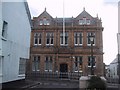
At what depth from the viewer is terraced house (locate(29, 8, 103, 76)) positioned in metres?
36.8

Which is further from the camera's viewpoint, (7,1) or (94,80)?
(7,1)

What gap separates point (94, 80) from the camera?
13516 mm

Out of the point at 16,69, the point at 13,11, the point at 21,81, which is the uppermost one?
the point at 13,11

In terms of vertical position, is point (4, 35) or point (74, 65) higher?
point (4, 35)

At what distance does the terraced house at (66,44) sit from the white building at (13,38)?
58.4ft

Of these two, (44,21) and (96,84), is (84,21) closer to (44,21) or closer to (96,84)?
(44,21)

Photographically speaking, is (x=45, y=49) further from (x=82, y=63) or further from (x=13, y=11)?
(x=13, y=11)

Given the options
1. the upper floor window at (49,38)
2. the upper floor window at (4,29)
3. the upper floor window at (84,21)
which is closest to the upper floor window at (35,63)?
the upper floor window at (49,38)

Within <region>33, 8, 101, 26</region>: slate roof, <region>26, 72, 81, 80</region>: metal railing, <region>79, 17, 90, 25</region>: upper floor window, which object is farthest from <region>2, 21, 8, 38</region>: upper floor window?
<region>79, 17, 90, 25</region>: upper floor window

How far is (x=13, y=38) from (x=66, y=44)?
2347 centimetres

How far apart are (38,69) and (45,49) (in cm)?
428

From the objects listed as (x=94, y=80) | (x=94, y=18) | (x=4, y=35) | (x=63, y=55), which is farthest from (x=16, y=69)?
(x=94, y=18)

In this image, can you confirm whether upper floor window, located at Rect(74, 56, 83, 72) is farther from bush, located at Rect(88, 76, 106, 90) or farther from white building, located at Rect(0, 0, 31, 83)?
bush, located at Rect(88, 76, 106, 90)

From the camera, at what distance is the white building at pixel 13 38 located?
14047 millimetres
